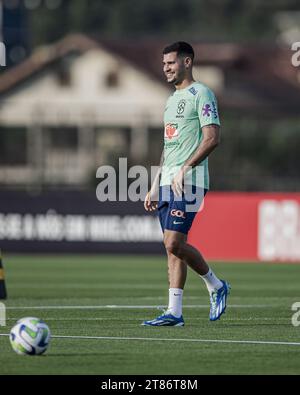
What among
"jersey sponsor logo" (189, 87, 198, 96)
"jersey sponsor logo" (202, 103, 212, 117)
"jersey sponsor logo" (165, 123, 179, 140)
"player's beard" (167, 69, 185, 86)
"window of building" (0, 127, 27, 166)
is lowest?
"window of building" (0, 127, 27, 166)

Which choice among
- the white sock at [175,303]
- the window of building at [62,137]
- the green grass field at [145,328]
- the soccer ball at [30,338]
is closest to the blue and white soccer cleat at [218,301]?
the green grass field at [145,328]

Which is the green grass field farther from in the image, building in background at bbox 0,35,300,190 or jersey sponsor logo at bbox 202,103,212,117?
building in background at bbox 0,35,300,190

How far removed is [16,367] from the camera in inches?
392

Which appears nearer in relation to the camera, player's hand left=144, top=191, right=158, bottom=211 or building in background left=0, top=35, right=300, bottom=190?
player's hand left=144, top=191, right=158, bottom=211

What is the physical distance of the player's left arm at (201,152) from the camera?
40.8ft

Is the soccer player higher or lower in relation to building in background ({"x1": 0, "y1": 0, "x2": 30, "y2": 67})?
lower

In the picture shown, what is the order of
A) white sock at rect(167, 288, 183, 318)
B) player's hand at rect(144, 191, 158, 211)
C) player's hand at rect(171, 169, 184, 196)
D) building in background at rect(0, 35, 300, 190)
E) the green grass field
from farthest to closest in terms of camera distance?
1. building in background at rect(0, 35, 300, 190)
2. player's hand at rect(144, 191, 158, 211)
3. white sock at rect(167, 288, 183, 318)
4. player's hand at rect(171, 169, 184, 196)
5. the green grass field

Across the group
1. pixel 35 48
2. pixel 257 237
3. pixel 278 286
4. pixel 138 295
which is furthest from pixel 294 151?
pixel 35 48

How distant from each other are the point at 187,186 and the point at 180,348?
226 cm

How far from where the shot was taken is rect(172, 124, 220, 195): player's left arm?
12.4 meters

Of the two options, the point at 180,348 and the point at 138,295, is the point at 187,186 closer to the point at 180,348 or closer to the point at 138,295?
the point at 180,348

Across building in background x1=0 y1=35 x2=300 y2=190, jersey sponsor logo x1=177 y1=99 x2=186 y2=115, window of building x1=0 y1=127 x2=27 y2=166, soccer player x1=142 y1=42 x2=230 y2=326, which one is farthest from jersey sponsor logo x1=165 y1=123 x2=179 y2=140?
window of building x1=0 y1=127 x2=27 y2=166

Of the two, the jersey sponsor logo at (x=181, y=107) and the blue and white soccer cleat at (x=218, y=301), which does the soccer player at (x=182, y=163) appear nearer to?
the jersey sponsor logo at (x=181, y=107)

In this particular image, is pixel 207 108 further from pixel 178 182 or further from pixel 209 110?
pixel 178 182
